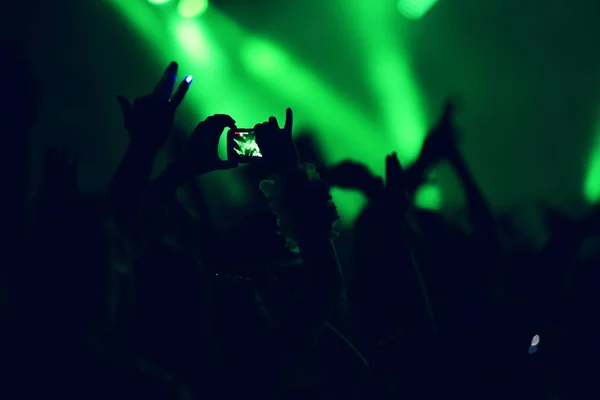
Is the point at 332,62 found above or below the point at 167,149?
above

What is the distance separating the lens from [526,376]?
1140mm

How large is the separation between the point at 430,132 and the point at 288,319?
1.72 meters

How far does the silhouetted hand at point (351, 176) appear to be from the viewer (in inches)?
91.4

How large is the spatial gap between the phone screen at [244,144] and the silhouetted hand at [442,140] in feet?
3.68

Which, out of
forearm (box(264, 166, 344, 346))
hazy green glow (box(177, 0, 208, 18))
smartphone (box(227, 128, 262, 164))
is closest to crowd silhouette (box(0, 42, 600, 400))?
forearm (box(264, 166, 344, 346))

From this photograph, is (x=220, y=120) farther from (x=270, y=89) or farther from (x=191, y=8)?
(x=191, y=8)

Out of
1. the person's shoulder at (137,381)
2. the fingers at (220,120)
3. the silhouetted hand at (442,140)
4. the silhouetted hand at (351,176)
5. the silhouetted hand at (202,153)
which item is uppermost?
the silhouetted hand at (442,140)

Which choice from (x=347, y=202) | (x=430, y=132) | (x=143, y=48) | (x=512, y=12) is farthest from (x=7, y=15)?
(x=512, y=12)

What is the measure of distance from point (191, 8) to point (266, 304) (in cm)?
156

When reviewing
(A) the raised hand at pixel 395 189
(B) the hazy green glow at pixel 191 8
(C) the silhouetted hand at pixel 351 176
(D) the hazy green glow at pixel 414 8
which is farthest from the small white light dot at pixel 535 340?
(B) the hazy green glow at pixel 191 8

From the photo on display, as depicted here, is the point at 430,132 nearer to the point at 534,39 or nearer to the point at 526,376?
the point at 534,39

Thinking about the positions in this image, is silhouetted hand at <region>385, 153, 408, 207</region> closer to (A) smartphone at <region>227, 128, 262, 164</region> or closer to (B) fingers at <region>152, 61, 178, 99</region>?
(A) smartphone at <region>227, 128, 262, 164</region>

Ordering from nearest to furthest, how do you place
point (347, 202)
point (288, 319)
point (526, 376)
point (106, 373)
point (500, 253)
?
point (288, 319) → point (106, 373) → point (526, 376) → point (500, 253) → point (347, 202)

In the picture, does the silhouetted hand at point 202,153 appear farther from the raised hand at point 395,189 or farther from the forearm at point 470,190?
the forearm at point 470,190
